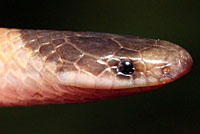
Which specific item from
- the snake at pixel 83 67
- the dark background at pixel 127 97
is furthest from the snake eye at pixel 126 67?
the dark background at pixel 127 97

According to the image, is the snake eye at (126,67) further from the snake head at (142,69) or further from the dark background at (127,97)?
the dark background at (127,97)

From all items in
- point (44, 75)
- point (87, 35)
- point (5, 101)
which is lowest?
point (5, 101)

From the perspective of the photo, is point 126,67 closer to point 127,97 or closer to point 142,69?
point 142,69

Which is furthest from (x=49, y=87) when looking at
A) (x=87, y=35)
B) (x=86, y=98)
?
(x=87, y=35)

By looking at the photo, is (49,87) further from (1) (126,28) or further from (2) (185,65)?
(1) (126,28)

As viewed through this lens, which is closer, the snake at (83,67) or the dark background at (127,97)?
the snake at (83,67)

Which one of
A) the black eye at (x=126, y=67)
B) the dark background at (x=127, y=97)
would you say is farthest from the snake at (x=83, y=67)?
the dark background at (x=127, y=97)

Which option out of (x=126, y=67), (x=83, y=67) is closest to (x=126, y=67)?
(x=126, y=67)
